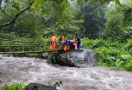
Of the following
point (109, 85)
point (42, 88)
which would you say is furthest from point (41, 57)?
point (42, 88)

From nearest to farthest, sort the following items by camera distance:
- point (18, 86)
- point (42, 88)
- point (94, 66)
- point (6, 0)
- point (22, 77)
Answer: point (42, 88) < point (18, 86) < point (6, 0) < point (22, 77) < point (94, 66)

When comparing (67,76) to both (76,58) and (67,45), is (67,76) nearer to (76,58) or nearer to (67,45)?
(76,58)

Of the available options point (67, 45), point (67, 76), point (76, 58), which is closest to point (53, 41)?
point (67, 45)

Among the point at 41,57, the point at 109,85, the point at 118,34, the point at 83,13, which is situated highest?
the point at 83,13

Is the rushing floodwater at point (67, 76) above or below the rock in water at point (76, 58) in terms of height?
below

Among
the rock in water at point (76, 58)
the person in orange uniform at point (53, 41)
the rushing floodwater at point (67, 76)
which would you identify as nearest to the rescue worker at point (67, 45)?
the rock in water at point (76, 58)

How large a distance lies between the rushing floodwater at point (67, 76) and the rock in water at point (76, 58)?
667 millimetres

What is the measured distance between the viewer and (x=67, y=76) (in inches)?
610

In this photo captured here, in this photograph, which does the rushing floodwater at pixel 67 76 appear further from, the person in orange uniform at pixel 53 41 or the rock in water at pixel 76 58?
the person in orange uniform at pixel 53 41

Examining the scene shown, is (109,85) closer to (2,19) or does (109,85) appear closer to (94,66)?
(94,66)

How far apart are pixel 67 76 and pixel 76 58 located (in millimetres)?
3355

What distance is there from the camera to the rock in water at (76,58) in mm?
18592

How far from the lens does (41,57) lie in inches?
902

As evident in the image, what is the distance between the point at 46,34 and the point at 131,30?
9047 mm
